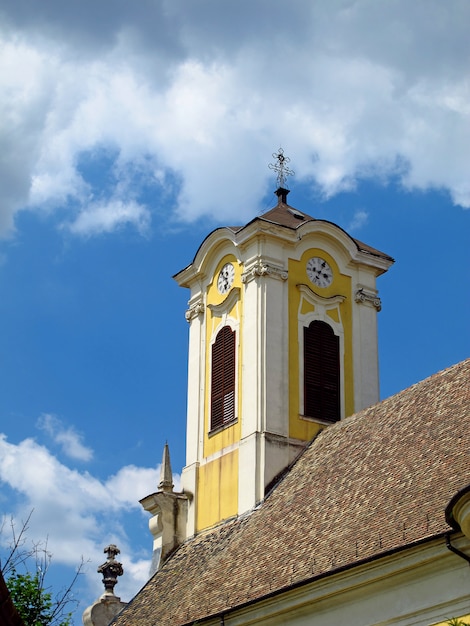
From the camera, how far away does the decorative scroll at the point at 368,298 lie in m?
33.4

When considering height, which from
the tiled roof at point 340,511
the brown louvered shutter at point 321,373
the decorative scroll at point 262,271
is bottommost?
the tiled roof at point 340,511

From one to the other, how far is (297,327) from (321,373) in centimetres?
135

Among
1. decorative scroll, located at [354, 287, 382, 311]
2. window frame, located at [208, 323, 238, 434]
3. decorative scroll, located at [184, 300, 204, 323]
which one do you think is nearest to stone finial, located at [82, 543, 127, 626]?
window frame, located at [208, 323, 238, 434]

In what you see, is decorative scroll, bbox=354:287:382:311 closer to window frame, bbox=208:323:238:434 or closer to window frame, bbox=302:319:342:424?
window frame, bbox=302:319:342:424

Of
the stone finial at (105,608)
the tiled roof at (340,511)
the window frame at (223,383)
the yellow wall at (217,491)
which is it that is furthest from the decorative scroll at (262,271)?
the stone finial at (105,608)

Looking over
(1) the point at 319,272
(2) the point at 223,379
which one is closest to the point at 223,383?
(2) the point at 223,379

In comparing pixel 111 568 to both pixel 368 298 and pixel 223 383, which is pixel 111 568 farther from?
pixel 368 298

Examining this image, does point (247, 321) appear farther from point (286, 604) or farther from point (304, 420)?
point (286, 604)

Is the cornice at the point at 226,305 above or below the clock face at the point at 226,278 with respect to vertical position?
below

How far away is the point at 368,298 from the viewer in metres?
33.5

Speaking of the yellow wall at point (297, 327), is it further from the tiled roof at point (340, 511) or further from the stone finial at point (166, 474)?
the stone finial at point (166, 474)

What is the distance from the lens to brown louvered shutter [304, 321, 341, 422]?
1244 inches

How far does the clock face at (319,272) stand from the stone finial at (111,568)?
8.80m

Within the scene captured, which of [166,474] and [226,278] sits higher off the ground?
[226,278]
